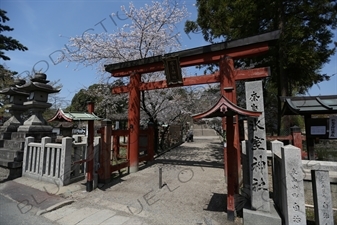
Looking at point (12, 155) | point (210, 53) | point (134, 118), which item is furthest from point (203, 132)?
point (12, 155)

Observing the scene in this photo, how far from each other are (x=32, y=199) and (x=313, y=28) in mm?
12132

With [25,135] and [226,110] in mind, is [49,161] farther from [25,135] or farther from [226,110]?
[226,110]

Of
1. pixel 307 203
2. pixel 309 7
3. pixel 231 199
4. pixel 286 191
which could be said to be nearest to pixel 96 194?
pixel 231 199

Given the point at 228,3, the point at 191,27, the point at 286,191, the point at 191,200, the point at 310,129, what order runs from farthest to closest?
the point at 191,27 < the point at 228,3 < the point at 310,129 < the point at 191,200 < the point at 286,191

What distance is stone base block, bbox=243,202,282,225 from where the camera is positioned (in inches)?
129

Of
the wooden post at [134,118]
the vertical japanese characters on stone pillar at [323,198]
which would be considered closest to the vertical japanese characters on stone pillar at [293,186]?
the vertical japanese characters on stone pillar at [323,198]

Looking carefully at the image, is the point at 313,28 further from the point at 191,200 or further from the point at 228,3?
the point at 191,200

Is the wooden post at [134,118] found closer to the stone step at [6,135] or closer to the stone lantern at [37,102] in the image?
the stone lantern at [37,102]

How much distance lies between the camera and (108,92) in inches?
505

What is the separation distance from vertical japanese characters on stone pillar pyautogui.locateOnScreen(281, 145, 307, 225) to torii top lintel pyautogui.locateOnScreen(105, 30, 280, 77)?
4.10m

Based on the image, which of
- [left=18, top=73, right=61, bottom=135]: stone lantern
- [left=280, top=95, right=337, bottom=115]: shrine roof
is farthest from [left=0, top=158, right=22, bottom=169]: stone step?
[left=280, top=95, right=337, bottom=115]: shrine roof

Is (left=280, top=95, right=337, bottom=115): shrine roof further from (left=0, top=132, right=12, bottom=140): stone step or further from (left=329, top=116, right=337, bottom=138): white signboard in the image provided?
(left=0, top=132, right=12, bottom=140): stone step

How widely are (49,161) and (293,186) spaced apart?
6885mm

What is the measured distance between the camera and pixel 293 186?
2961mm
